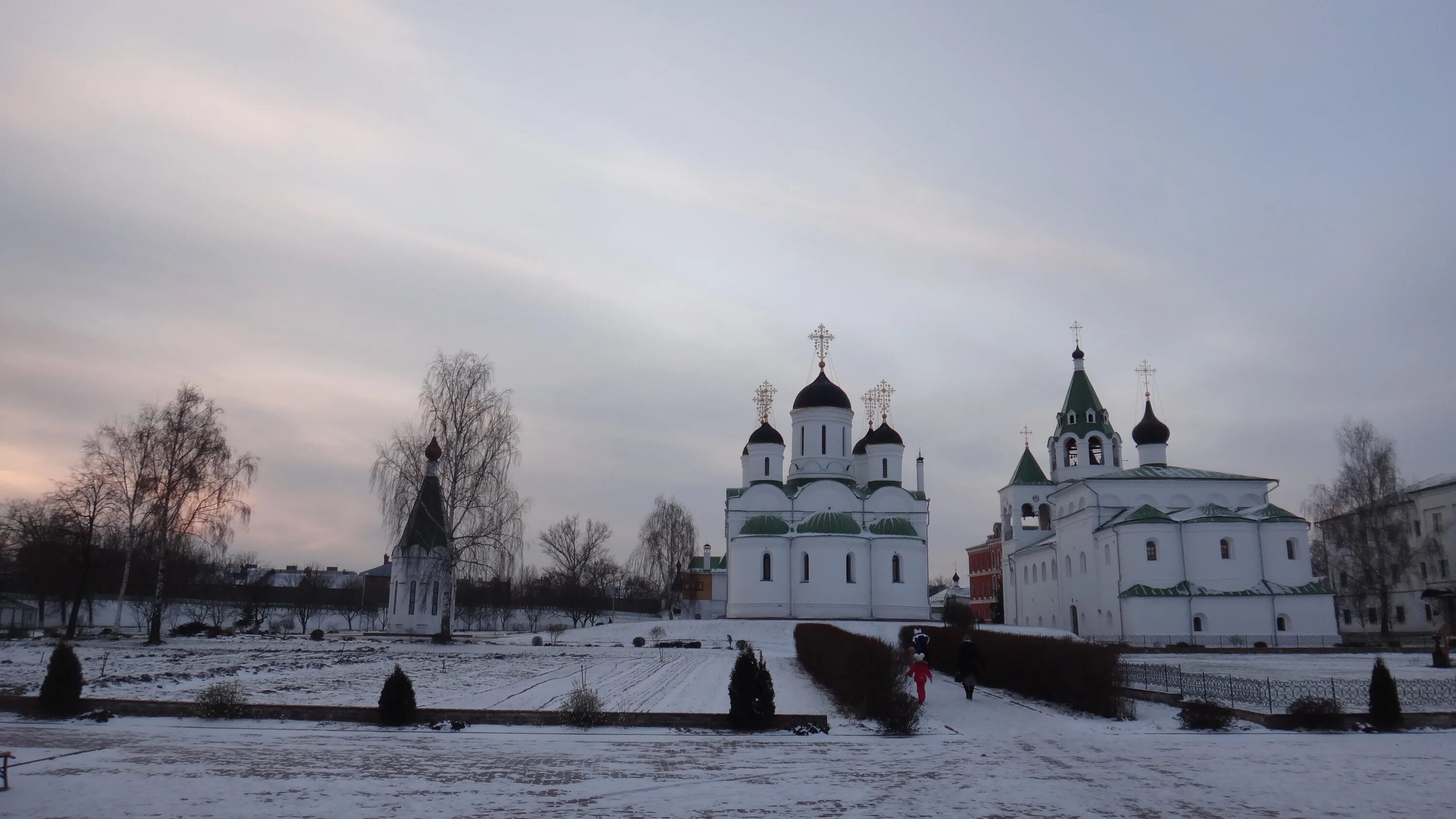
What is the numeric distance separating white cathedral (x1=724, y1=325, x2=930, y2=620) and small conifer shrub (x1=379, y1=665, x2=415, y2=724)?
37188mm

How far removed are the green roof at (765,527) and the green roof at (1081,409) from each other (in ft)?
64.2

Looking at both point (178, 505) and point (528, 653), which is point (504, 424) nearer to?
point (528, 653)

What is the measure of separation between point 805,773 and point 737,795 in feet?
4.74

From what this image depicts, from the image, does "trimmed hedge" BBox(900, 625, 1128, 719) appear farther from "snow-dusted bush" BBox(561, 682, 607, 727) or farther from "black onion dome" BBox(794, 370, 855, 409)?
"black onion dome" BBox(794, 370, 855, 409)

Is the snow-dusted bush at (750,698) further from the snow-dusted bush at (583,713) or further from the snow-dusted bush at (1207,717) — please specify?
the snow-dusted bush at (1207,717)

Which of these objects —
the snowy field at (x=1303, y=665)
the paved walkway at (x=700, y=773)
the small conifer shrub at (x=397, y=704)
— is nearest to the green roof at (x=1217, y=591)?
the snowy field at (x=1303, y=665)

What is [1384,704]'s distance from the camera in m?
14.2

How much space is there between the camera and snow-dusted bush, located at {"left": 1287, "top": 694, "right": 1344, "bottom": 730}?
14289mm

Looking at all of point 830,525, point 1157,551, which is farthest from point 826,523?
point 1157,551

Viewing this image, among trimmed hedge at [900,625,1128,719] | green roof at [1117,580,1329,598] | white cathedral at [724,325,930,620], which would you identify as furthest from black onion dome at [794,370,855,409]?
trimmed hedge at [900,625,1128,719]

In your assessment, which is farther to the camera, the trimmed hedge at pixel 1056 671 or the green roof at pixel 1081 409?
the green roof at pixel 1081 409

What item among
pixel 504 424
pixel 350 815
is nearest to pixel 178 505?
pixel 504 424

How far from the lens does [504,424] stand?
37.0m

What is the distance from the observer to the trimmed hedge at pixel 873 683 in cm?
1382
